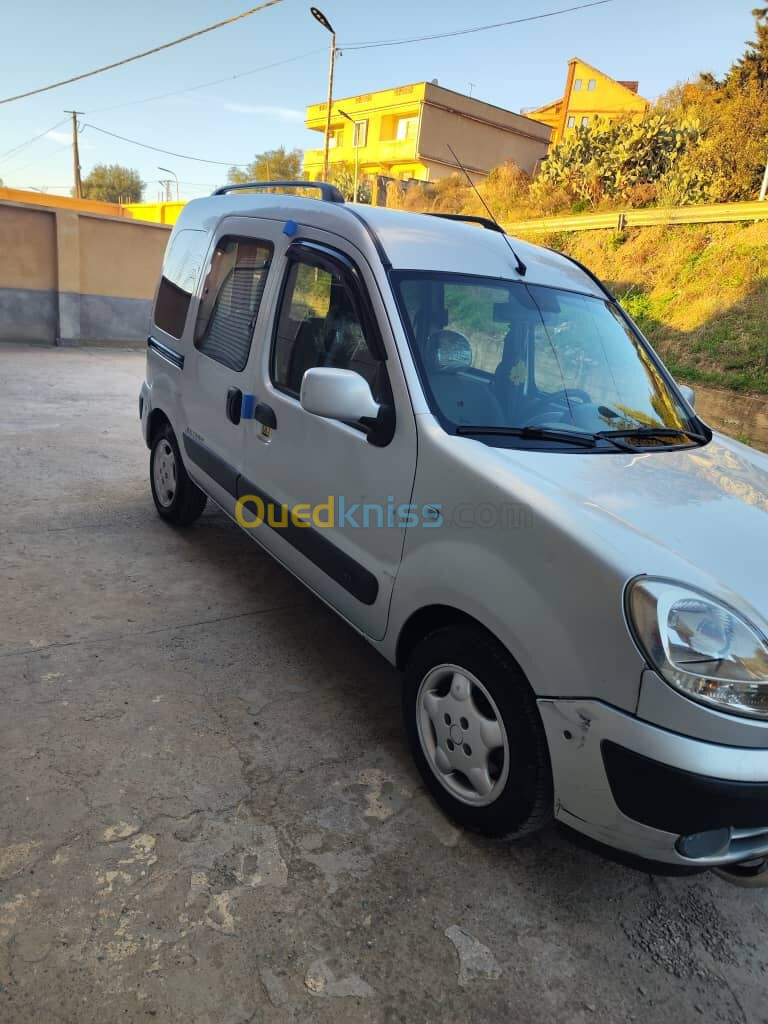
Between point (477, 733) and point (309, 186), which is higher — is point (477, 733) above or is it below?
below

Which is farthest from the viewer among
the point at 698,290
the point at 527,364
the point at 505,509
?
the point at 698,290

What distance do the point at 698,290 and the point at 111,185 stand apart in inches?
2405

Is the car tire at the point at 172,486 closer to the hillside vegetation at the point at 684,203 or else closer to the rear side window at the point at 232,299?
the rear side window at the point at 232,299

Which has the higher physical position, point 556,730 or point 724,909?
point 556,730

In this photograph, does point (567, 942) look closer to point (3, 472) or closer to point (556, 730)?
point (556, 730)

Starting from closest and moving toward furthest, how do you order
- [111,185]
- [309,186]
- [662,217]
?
1. [309,186]
2. [662,217]
3. [111,185]

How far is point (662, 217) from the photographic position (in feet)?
33.1

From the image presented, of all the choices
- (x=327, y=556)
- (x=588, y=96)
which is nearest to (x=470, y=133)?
(x=588, y=96)

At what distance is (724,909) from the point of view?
2055 mm

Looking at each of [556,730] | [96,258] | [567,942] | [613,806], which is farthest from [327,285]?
[96,258]

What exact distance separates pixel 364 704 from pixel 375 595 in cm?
66

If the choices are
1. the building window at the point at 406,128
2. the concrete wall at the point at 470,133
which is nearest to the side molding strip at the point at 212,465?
the concrete wall at the point at 470,133

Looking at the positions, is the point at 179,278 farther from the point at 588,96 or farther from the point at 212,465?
the point at 588,96

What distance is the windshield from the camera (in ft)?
7.91
